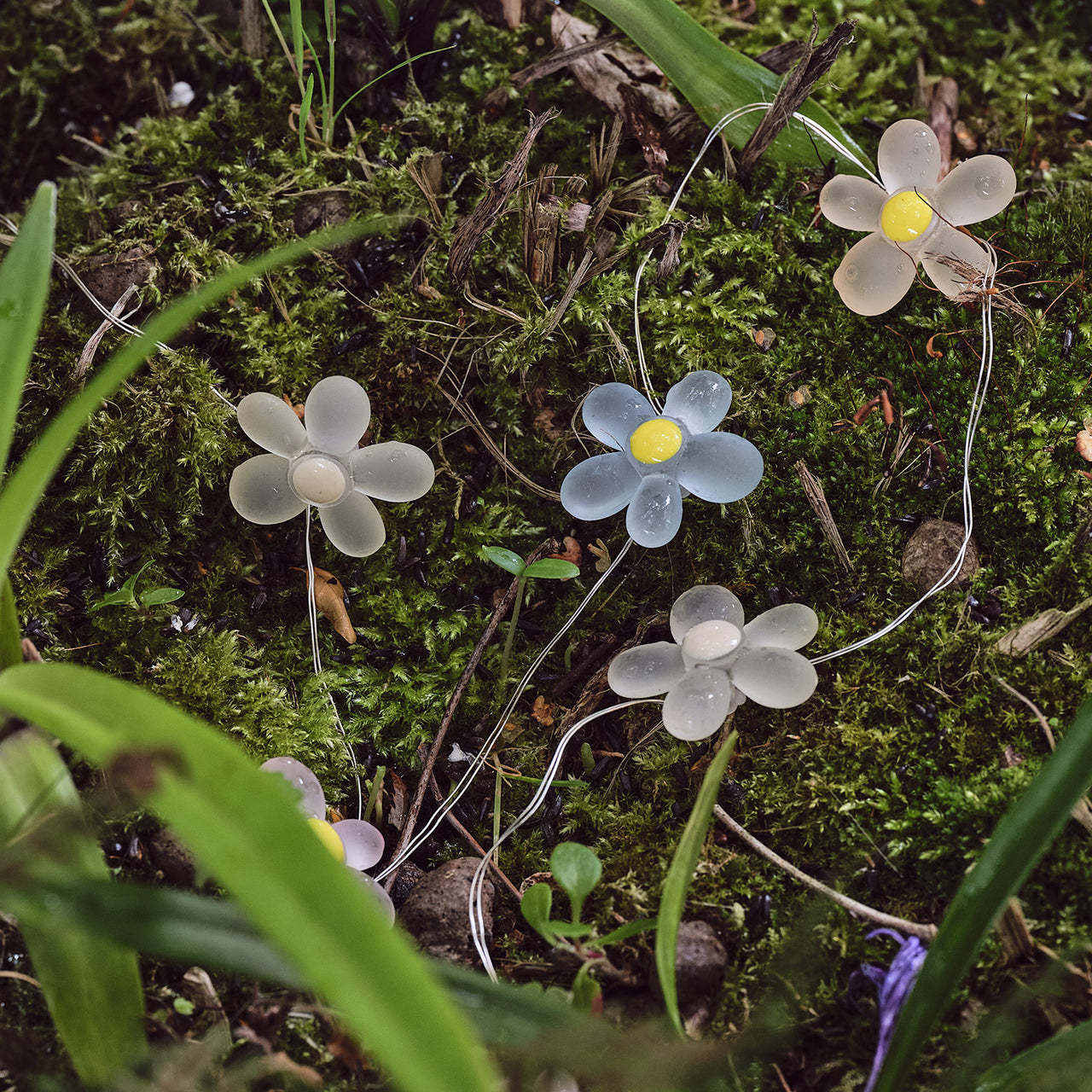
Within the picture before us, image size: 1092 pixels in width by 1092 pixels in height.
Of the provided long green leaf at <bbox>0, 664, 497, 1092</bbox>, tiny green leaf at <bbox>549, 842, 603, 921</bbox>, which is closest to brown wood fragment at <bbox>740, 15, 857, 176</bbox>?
tiny green leaf at <bbox>549, 842, 603, 921</bbox>

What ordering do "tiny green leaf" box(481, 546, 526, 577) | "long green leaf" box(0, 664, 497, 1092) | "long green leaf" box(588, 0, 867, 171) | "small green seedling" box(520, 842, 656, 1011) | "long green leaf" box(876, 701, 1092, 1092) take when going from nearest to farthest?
"long green leaf" box(0, 664, 497, 1092) < "long green leaf" box(876, 701, 1092, 1092) < "small green seedling" box(520, 842, 656, 1011) < "tiny green leaf" box(481, 546, 526, 577) < "long green leaf" box(588, 0, 867, 171)

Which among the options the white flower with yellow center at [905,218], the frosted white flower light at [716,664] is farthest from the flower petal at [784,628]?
the white flower with yellow center at [905,218]

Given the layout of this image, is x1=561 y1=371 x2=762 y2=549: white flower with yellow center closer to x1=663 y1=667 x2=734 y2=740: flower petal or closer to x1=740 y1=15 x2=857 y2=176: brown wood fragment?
x1=663 y1=667 x2=734 y2=740: flower petal

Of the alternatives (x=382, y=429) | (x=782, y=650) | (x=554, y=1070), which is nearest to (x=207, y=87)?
(x=382, y=429)

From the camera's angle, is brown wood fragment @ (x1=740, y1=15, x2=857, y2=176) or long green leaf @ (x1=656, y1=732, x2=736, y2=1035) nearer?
long green leaf @ (x1=656, y1=732, x2=736, y2=1035)

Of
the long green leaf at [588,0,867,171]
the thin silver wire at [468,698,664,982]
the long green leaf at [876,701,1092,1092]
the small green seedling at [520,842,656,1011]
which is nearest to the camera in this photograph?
the long green leaf at [876,701,1092,1092]

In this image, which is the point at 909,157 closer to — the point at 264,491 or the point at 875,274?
the point at 875,274
